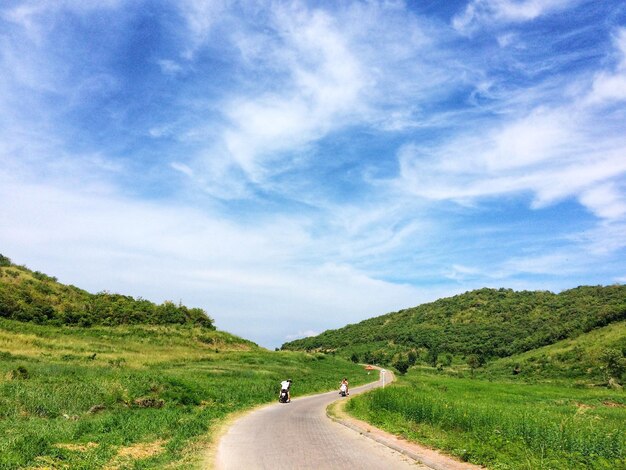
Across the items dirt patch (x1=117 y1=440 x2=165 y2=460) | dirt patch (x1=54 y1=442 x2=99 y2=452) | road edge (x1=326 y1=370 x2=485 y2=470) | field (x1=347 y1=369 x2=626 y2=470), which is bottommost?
dirt patch (x1=117 y1=440 x2=165 y2=460)

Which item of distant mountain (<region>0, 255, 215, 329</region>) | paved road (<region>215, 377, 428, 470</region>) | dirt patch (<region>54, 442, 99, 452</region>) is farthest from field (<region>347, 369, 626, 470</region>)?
distant mountain (<region>0, 255, 215, 329</region>)

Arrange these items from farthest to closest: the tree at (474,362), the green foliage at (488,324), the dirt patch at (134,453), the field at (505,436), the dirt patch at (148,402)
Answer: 1. the green foliage at (488,324)
2. the tree at (474,362)
3. the dirt patch at (148,402)
4. the dirt patch at (134,453)
5. the field at (505,436)

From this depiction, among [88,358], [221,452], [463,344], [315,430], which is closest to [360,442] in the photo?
[315,430]

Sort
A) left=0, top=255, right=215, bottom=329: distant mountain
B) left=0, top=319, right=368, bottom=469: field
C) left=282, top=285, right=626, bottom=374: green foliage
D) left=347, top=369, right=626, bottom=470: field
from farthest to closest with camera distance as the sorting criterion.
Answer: left=282, top=285, right=626, bottom=374: green foliage < left=0, top=255, right=215, bottom=329: distant mountain < left=0, top=319, right=368, bottom=469: field < left=347, top=369, right=626, bottom=470: field

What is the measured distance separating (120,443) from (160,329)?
67531 mm

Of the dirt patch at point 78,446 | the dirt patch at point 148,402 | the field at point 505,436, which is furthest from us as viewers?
the dirt patch at point 148,402

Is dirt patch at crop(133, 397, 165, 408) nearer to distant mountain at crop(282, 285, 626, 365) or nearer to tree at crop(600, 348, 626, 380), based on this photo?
tree at crop(600, 348, 626, 380)

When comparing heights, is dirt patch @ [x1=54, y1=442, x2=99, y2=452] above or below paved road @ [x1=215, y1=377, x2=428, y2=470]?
below

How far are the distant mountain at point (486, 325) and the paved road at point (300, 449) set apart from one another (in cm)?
9973

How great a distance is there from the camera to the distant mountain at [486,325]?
107812 mm

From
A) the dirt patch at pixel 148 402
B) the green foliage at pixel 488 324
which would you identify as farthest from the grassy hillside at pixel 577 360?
the dirt patch at pixel 148 402

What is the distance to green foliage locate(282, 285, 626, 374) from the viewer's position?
352 ft

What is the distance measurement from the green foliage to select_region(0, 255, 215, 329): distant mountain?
68159 mm

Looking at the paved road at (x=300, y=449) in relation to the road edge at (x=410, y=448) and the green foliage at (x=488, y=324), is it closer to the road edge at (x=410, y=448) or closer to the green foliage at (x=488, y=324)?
the road edge at (x=410, y=448)
